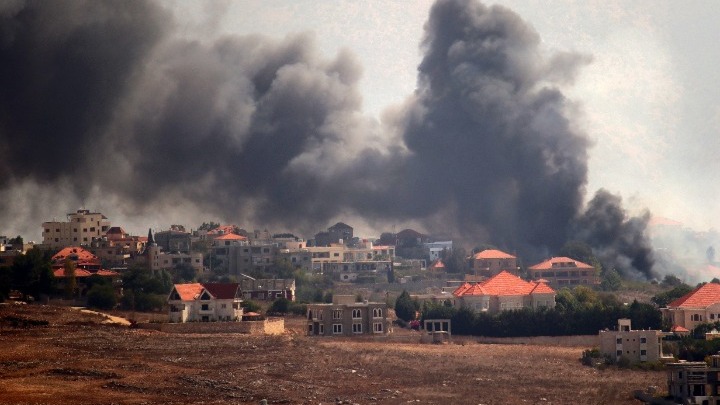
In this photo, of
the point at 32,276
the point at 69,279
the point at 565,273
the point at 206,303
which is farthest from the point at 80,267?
the point at 565,273

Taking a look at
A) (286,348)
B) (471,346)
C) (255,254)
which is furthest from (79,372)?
(255,254)

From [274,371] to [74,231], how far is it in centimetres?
5315

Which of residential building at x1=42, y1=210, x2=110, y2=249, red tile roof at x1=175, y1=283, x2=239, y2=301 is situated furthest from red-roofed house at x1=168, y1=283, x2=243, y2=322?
residential building at x1=42, y1=210, x2=110, y2=249

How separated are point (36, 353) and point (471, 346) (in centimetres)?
2278

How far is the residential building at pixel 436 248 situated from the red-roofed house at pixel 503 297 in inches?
1243

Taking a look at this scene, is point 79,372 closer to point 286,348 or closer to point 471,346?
point 286,348

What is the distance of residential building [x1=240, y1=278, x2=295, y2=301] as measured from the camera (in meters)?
106

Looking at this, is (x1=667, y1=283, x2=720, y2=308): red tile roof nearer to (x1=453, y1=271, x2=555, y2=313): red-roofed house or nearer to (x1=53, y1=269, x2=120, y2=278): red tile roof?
(x1=453, y1=271, x2=555, y2=313): red-roofed house

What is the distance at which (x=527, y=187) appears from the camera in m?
128

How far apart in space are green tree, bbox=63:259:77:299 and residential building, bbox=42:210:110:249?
22.1m

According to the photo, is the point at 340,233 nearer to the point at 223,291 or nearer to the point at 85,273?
the point at 85,273

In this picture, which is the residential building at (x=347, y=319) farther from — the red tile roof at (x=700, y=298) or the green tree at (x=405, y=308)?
the red tile roof at (x=700, y=298)

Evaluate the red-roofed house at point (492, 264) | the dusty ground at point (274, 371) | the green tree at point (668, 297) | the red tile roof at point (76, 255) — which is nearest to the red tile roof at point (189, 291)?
the dusty ground at point (274, 371)

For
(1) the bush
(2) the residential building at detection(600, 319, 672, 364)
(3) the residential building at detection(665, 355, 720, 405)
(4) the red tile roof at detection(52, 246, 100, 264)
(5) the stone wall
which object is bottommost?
(3) the residential building at detection(665, 355, 720, 405)
